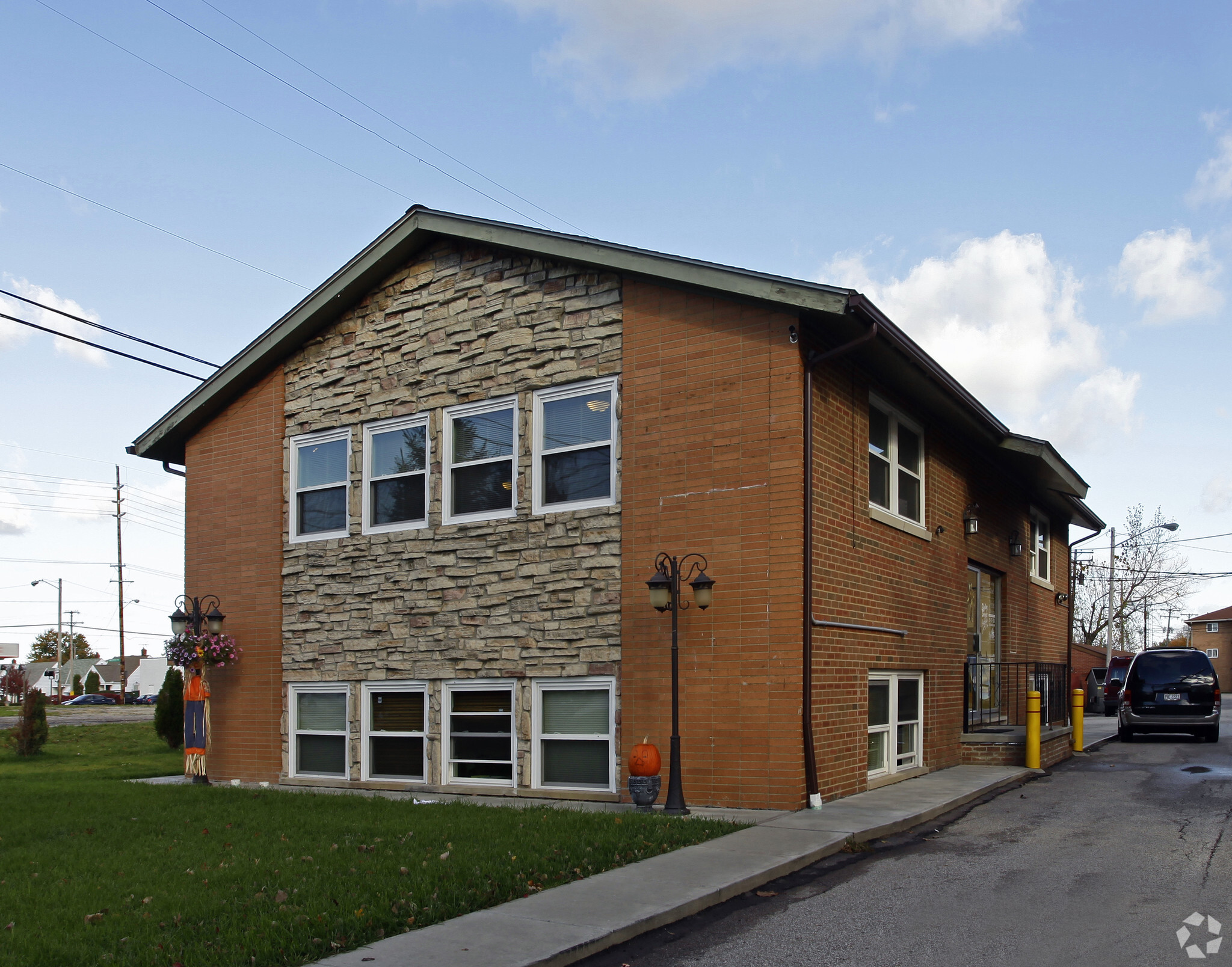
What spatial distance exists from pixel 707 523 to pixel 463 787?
15.5 ft

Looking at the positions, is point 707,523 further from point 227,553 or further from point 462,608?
point 227,553

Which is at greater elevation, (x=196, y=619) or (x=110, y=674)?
(x=196, y=619)

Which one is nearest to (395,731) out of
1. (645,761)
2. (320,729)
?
(320,729)

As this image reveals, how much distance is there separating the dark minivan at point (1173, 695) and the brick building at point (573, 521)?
631cm

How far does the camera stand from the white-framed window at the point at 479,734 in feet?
43.4

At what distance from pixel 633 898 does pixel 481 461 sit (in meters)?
7.63

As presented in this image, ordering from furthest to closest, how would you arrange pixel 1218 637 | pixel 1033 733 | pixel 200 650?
pixel 1218 637 < pixel 200 650 < pixel 1033 733

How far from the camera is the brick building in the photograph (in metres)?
11.4

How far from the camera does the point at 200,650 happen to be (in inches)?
602

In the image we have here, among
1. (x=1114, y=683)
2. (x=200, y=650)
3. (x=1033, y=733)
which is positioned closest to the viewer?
(x=1033, y=733)

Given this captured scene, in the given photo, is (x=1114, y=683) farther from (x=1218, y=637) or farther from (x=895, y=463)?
(x=1218, y=637)

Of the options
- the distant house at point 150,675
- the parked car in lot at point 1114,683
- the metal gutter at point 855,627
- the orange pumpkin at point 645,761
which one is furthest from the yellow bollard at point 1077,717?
the distant house at point 150,675

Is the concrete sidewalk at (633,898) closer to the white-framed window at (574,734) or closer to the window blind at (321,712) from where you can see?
the white-framed window at (574,734)

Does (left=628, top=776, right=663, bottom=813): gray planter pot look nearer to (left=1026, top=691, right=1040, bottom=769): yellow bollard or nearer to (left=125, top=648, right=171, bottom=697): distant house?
(left=1026, top=691, right=1040, bottom=769): yellow bollard
